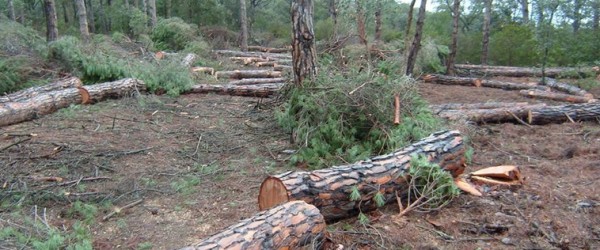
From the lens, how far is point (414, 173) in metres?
4.04

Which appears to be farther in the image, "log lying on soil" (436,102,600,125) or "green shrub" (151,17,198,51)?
"green shrub" (151,17,198,51)

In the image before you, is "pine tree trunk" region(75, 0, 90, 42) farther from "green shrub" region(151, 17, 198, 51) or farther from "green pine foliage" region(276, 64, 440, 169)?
"green pine foliage" region(276, 64, 440, 169)

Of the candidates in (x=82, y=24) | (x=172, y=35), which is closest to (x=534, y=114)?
(x=82, y=24)

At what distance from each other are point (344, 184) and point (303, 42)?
2.89 metres

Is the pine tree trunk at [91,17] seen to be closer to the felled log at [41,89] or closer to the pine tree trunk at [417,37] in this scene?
the felled log at [41,89]

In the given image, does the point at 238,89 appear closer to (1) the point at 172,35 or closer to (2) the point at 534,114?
(2) the point at 534,114

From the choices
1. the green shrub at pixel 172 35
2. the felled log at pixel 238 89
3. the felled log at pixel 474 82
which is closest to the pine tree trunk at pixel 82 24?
the green shrub at pixel 172 35

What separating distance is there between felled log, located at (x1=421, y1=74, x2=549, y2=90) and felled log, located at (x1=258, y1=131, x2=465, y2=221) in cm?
870

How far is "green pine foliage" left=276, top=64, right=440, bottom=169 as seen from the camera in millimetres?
5289

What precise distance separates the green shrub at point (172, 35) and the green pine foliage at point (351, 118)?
35.8 ft

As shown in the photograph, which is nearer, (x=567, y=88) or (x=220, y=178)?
(x=220, y=178)

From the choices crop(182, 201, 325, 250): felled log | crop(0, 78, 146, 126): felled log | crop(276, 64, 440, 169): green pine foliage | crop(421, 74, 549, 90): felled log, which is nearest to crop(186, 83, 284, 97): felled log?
crop(0, 78, 146, 126): felled log

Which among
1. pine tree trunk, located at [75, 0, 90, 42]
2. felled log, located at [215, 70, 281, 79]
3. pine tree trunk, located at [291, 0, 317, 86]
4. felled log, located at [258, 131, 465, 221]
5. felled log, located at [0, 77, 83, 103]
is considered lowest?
felled log, located at [258, 131, 465, 221]

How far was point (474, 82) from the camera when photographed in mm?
12922
